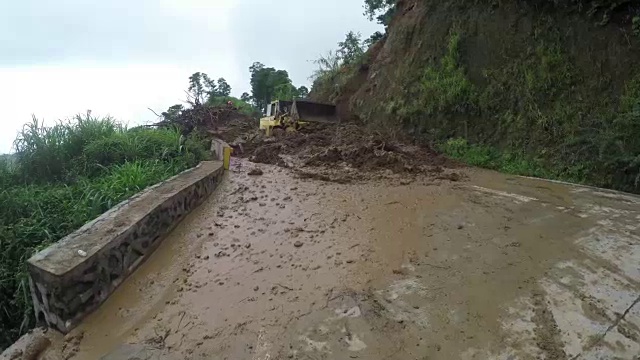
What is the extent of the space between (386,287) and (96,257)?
7.21ft

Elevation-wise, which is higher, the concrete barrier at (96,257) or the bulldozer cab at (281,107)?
the bulldozer cab at (281,107)

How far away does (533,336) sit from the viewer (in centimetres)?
238

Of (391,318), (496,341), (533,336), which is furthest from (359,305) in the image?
(533,336)

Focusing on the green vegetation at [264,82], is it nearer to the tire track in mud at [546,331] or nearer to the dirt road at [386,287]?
the dirt road at [386,287]

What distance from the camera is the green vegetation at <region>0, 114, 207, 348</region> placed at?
12.2 feet

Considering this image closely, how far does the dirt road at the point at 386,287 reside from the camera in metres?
2.42

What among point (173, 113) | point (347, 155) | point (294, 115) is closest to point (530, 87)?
point (347, 155)

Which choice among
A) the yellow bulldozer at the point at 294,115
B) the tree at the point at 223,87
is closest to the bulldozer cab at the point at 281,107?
the yellow bulldozer at the point at 294,115

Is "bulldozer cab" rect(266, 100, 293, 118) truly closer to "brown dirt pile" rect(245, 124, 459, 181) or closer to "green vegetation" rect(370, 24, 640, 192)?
"brown dirt pile" rect(245, 124, 459, 181)

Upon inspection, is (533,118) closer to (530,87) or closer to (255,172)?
(530,87)

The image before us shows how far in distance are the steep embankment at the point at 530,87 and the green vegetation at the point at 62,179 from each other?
613 cm

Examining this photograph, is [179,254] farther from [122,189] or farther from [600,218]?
[600,218]

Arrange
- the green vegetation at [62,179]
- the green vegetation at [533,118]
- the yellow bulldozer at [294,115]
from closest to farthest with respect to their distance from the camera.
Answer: the green vegetation at [62,179] < the green vegetation at [533,118] < the yellow bulldozer at [294,115]

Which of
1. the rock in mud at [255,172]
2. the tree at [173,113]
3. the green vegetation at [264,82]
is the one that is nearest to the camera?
the rock in mud at [255,172]
